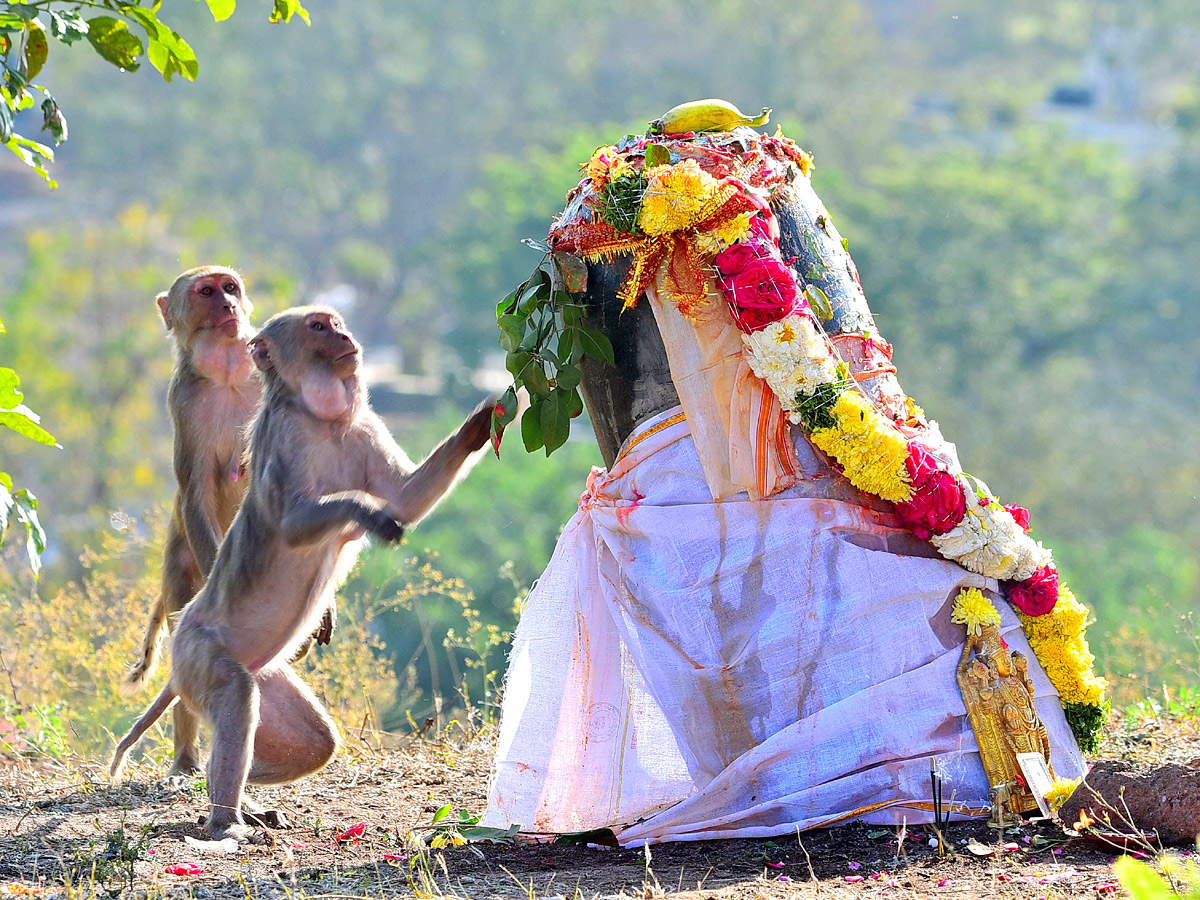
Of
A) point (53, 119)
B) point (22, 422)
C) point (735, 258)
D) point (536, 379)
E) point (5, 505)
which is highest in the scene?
point (53, 119)

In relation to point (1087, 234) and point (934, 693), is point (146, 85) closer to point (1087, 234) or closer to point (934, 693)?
point (1087, 234)

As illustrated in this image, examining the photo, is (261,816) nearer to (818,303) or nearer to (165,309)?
(165,309)

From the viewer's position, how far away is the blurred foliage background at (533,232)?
26.7m

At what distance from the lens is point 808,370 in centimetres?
421

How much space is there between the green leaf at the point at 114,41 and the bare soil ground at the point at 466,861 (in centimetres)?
239

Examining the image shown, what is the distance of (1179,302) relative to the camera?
37438 mm

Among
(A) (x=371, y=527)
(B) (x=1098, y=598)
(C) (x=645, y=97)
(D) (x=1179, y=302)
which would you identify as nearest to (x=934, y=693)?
(A) (x=371, y=527)

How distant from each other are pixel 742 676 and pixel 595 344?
45.1 inches

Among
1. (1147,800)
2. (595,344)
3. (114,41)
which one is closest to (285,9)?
(114,41)

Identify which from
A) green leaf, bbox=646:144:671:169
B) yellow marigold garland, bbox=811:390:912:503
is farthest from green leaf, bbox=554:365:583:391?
yellow marigold garland, bbox=811:390:912:503

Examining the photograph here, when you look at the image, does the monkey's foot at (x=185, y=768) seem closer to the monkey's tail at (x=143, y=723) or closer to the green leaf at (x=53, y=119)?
the monkey's tail at (x=143, y=723)

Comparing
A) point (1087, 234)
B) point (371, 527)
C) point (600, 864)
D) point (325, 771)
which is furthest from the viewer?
point (1087, 234)

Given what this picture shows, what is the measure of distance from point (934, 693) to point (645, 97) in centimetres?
4847

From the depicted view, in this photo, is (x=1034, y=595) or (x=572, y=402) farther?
(x=572, y=402)
